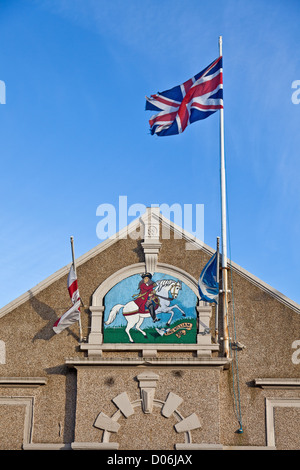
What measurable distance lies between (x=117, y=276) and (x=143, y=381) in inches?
148

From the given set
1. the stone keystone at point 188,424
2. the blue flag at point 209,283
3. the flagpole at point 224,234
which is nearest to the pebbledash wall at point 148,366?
the stone keystone at point 188,424

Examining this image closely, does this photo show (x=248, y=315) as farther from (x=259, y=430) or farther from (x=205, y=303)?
(x=259, y=430)

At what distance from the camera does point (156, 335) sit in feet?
72.0

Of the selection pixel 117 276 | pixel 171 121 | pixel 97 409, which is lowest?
pixel 97 409

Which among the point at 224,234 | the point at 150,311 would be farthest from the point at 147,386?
the point at 224,234

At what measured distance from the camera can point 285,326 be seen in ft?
72.4

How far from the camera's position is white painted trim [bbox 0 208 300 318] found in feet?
73.8

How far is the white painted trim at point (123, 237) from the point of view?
22500 millimetres

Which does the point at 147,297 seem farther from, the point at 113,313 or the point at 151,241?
the point at 151,241

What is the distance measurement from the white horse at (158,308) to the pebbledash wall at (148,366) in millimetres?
67

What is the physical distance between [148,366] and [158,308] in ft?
6.60

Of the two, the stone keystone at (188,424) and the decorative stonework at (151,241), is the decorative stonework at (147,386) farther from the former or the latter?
the decorative stonework at (151,241)
